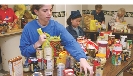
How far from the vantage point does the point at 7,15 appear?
3711mm

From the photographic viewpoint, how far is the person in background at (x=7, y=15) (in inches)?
144

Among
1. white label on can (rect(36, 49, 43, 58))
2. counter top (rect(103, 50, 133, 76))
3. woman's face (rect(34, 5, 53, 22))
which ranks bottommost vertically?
counter top (rect(103, 50, 133, 76))

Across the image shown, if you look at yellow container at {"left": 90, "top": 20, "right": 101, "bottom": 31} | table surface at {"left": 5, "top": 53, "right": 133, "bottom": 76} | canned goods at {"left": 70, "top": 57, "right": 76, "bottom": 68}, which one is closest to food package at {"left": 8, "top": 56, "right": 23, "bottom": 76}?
table surface at {"left": 5, "top": 53, "right": 133, "bottom": 76}

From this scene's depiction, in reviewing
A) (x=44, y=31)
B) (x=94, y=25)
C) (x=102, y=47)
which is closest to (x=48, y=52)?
(x=44, y=31)

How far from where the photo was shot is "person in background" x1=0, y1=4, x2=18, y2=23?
365cm

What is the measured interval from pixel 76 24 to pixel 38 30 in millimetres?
1444

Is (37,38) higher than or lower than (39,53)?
higher

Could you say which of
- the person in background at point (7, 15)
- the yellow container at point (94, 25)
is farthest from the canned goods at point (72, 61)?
the yellow container at point (94, 25)

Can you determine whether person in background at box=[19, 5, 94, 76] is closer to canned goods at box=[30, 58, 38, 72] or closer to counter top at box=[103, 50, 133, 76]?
canned goods at box=[30, 58, 38, 72]

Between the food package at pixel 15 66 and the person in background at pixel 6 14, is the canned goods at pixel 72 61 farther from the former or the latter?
the person in background at pixel 6 14

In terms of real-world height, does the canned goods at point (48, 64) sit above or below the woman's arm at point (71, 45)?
below

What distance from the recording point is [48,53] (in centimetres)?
154

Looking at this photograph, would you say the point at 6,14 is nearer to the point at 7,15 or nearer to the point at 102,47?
the point at 7,15
